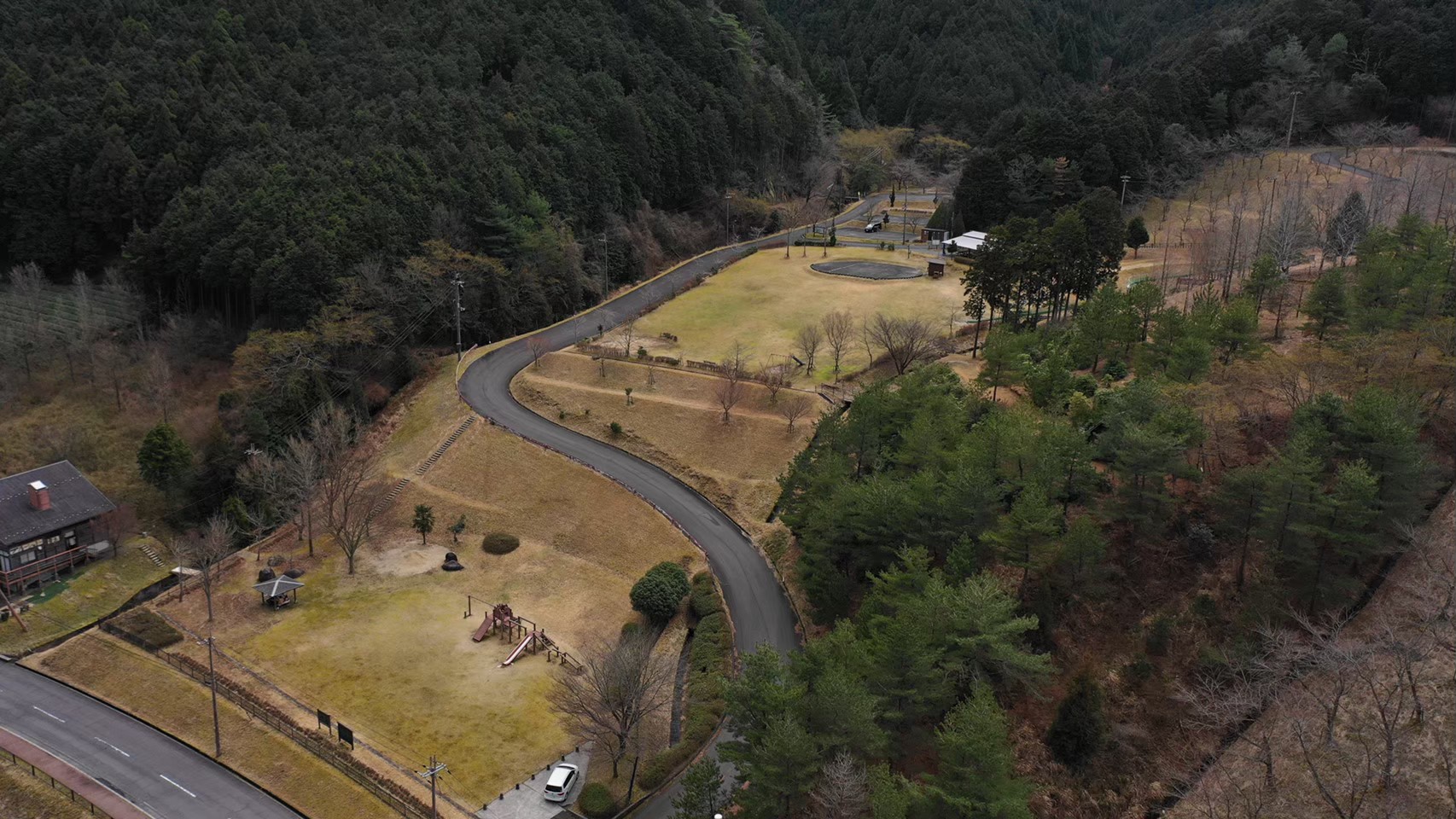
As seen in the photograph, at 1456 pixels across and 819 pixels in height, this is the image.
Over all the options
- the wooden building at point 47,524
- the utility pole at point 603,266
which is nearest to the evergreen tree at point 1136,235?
the utility pole at point 603,266

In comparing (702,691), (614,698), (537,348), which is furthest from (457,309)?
(614,698)

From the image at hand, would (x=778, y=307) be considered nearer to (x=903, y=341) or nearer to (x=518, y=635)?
(x=903, y=341)

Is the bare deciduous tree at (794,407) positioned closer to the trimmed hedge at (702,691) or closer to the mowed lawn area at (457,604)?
the mowed lawn area at (457,604)

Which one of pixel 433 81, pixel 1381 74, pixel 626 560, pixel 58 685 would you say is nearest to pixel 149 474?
pixel 58 685

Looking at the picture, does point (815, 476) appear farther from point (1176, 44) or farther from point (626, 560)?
point (1176, 44)

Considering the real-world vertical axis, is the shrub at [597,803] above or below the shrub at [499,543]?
below

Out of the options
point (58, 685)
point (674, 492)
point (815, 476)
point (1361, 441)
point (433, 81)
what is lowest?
point (58, 685)
